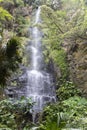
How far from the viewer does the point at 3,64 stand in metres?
5.97

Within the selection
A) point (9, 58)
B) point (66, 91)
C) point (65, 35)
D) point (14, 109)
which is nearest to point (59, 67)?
point (66, 91)

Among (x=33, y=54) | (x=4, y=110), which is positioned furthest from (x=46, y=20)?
(x=33, y=54)

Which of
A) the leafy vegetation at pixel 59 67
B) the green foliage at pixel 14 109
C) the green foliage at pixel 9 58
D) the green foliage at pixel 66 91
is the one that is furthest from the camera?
the green foliage at pixel 66 91

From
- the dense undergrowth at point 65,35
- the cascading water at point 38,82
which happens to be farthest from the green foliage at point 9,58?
the cascading water at point 38,82

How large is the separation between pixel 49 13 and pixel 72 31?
4.36 feet

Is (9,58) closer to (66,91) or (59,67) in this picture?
(66,91)

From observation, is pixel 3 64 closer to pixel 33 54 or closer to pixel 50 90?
pixel 50 90

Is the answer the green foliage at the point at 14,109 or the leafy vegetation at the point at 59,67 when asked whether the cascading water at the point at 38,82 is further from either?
the green foliage at the point at 14,109

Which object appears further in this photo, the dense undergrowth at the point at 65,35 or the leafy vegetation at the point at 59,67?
the dense undergrowth at the point at 65,35

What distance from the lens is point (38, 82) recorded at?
15.4 metres

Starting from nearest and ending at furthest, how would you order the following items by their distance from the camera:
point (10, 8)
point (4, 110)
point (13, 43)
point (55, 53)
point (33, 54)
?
point (13, 43), point (4, 110), point (55, 53), point (33, 54), point (10, 8)

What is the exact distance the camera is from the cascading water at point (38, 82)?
45.8ft

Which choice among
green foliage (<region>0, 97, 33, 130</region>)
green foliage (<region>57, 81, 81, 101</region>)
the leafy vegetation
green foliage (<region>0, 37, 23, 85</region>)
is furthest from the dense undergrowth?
green foliage (<region>0, 37, 23, 85</region>)

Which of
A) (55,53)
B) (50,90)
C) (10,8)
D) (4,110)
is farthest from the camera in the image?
(10,8)
